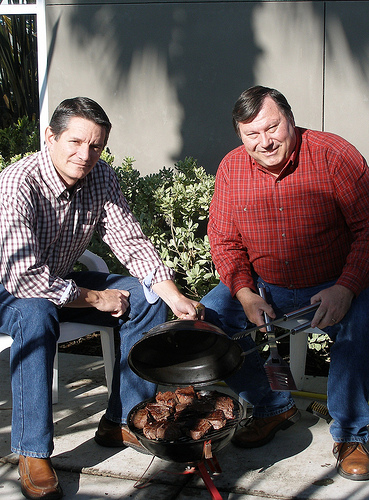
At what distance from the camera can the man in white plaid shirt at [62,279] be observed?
279 cm

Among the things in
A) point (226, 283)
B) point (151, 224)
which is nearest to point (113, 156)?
point (151, 224)

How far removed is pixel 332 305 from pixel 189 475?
1068 mm

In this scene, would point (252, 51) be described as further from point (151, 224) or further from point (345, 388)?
point (345, 388)

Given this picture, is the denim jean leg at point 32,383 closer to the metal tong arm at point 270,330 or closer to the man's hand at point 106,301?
the man's hand at point 106,301

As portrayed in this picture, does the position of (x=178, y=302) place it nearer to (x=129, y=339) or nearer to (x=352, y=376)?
(x=129, y=339)

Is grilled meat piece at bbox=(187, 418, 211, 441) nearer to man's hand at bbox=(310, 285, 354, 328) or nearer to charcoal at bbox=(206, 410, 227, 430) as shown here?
charcoal at bbox=(206, 410, 227, 430)

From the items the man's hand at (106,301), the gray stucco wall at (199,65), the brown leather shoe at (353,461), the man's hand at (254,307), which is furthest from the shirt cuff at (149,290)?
the gray stucco wall at (199,65)

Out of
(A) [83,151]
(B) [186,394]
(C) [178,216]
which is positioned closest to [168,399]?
(B) [186,394]

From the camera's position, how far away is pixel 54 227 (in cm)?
316

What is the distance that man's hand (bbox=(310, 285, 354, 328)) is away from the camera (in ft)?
9.55

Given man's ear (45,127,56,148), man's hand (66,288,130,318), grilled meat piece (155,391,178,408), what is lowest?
grilled meat piece (155,391,178,408)

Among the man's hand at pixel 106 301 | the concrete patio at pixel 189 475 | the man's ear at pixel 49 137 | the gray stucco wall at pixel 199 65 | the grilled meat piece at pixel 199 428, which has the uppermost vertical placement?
the gray stucco wall at pixel 199 65

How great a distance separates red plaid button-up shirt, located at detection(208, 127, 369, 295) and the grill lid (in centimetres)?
42

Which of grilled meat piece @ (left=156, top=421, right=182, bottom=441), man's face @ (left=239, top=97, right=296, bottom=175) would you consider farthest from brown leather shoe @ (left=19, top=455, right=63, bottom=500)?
man's face @ (left=239, top=97, right=296, bottom=175)
